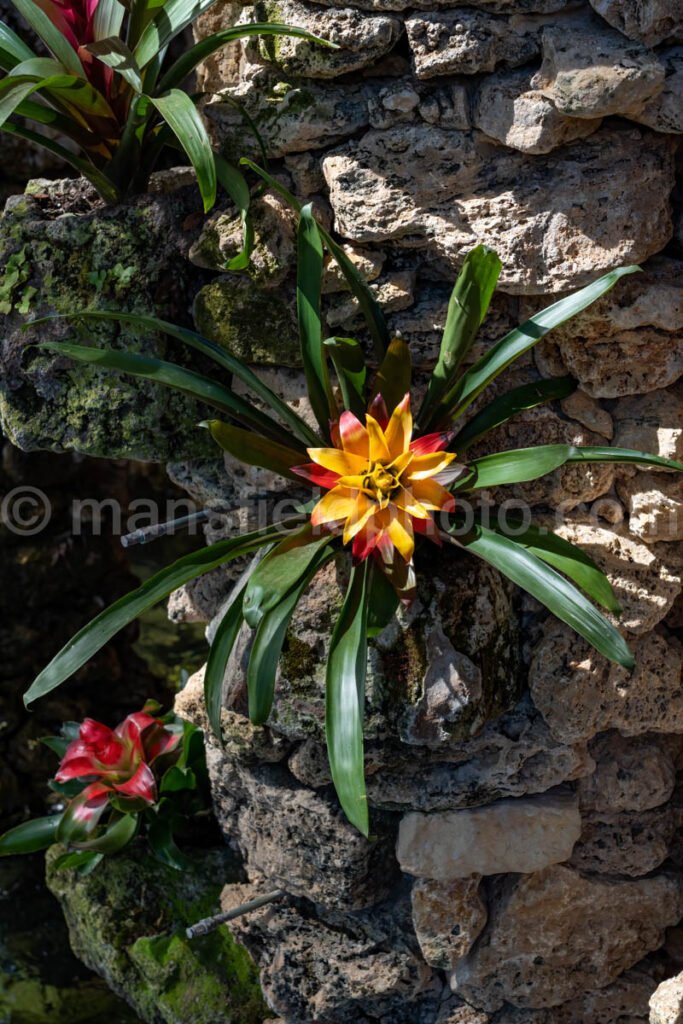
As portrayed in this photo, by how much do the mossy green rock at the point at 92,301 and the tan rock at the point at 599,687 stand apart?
2.81 ft

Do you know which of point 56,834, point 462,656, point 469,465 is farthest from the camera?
point 56,834

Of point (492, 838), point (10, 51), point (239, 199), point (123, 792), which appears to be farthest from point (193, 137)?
point (123, 792)

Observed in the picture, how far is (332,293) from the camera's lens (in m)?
2.10

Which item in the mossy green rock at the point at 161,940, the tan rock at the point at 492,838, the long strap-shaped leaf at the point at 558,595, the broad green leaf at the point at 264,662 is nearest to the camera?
the long strap-shaped leaf at the point at 558,595

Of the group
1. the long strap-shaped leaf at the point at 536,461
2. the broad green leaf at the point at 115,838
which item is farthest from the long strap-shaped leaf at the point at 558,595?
the broad green leaf at the point at 115,838

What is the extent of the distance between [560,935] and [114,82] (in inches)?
78.7

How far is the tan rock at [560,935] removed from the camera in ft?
7.46

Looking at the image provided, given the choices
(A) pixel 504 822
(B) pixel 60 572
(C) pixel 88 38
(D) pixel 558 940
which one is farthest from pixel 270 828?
(C) pixel 88 38

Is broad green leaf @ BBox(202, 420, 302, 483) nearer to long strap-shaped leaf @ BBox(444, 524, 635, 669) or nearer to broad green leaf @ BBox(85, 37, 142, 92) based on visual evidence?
long strap-shaped leaf @ BBox(444, 524, 635, 669)

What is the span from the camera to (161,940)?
2.72 metres

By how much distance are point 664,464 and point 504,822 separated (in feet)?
2.86

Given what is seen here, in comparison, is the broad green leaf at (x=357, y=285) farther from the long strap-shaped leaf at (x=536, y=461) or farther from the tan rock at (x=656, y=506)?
the tan rock at (x=656, y=506)

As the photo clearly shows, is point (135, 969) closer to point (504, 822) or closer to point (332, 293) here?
point (504, 822)

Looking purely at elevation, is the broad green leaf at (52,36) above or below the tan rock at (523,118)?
above
